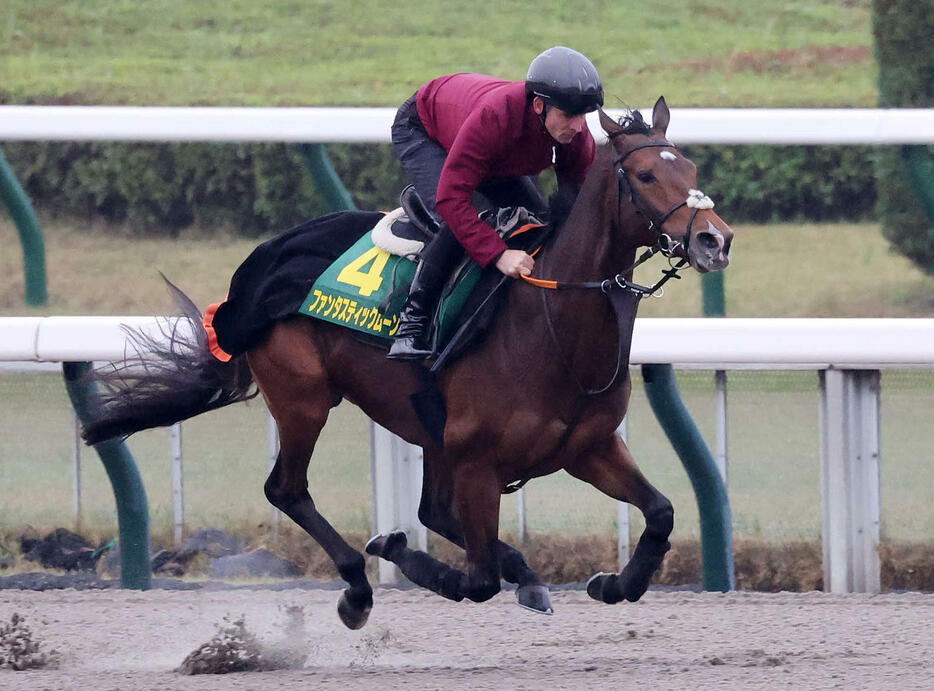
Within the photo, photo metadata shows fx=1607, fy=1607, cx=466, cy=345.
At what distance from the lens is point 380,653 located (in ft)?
16.6

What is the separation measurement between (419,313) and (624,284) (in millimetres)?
643

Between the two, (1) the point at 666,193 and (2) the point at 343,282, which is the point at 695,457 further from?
(1) the point at 666,193

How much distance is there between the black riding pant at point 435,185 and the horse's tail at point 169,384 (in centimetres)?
87

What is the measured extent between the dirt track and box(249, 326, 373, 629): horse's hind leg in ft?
0.80

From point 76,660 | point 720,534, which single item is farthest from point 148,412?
point 720,534

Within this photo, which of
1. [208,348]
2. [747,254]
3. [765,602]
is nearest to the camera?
[208,348]

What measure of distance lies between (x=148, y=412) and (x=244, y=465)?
1.21m

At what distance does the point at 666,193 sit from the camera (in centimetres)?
401

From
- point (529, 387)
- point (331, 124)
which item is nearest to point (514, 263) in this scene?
point (529, 387)

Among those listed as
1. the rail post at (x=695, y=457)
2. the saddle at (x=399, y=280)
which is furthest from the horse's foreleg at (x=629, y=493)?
the rail post at (x=695, y=457)

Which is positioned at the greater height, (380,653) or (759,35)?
(759,35)

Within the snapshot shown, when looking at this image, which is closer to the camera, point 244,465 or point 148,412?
point 148,412

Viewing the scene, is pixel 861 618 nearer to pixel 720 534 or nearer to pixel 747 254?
pixel 720 534

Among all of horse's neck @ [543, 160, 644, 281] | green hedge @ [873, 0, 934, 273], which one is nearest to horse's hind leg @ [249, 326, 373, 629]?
horse's neck @ [543, 160, 644, 281]
